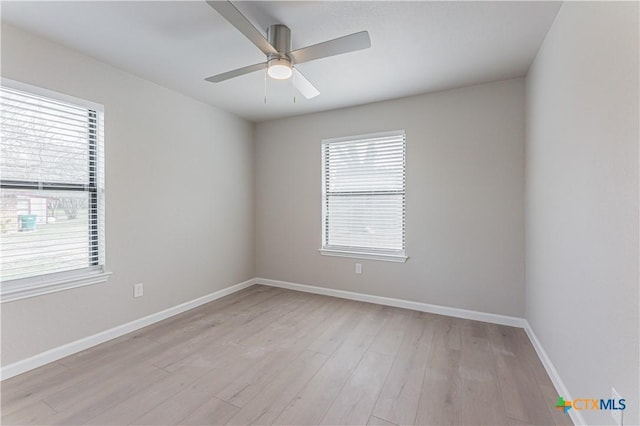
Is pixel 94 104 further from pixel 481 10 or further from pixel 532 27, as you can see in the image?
pixel 532 27

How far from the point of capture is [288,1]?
1785 millimetres

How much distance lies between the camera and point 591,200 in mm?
1460

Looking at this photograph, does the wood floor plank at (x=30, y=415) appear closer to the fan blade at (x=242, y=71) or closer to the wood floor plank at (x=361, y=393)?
the wood floor plank at (x=361, y=393)

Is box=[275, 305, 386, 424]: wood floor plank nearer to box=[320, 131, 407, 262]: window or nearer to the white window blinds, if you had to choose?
box=[320, 131, 407, 262]: window

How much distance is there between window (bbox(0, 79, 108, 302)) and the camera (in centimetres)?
208

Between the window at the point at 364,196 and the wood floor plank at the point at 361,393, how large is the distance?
57.6 inches

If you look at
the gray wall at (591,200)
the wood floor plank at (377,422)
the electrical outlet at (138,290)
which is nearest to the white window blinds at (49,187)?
the electrical outlet at (138,290)

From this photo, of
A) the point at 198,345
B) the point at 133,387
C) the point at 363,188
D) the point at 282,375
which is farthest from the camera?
the point at 363,188

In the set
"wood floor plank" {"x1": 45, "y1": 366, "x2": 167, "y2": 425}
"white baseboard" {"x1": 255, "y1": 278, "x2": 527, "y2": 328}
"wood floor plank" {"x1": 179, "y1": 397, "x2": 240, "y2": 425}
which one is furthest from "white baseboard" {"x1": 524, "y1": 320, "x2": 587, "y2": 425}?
"wood floor plank" {"x1": 45, "y1": 366, "x2": 167, "y2": 425}

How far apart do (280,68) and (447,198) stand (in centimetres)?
226

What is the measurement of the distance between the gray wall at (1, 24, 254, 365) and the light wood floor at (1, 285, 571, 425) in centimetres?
31

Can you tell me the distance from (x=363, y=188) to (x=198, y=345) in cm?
253

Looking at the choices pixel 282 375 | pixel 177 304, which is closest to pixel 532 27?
pixel 282 375

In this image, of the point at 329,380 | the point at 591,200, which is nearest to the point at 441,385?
the point at 329,380
